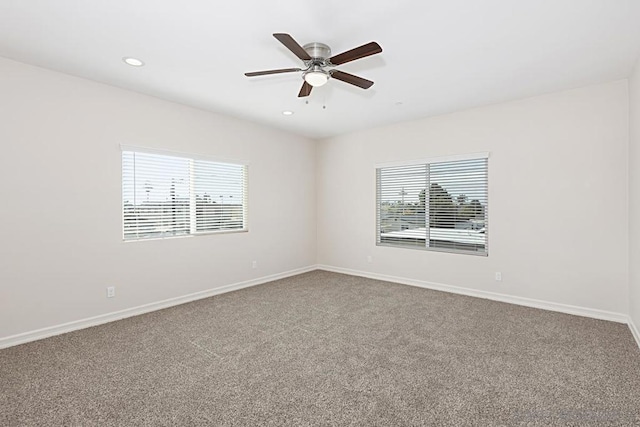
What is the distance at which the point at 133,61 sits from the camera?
301 cm

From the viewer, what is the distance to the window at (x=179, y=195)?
12.6 ft

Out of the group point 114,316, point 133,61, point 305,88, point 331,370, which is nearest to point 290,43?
point 305,88

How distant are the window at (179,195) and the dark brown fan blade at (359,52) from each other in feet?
9.02

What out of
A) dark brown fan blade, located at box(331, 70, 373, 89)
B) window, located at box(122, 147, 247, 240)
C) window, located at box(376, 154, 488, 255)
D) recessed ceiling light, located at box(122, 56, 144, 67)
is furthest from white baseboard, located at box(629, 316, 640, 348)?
recessed ceiling light, located at box(122, 56, 144, 67)

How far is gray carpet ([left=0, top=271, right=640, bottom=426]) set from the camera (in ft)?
6.43

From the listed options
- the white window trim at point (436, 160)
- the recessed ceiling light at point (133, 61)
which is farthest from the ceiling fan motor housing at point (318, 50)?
the white window trim at point (436, 160)

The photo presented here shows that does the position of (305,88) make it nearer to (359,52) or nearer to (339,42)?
(339,42)

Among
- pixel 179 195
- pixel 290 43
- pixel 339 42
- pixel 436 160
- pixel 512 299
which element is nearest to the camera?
pixel 290 43

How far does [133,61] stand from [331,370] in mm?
3356

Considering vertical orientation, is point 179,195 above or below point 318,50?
below

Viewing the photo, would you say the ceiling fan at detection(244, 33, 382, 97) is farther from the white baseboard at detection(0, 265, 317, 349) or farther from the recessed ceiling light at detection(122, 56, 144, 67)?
the white baseboard at detection(0, 265, 317, 349)

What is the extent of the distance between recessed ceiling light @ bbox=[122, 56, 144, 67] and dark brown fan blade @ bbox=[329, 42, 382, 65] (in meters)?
1.92

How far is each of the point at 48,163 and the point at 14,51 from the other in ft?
3.34

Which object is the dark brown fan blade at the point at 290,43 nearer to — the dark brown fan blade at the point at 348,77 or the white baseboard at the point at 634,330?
the dark brown fan blade at the point at 348,77
